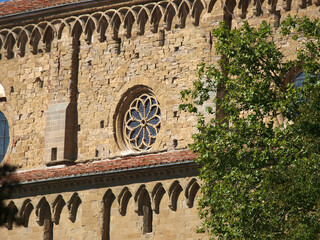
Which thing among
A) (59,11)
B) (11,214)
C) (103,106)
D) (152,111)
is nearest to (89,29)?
(59,11)

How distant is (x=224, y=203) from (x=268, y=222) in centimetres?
137

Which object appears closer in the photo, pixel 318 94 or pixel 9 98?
pixel 318 94

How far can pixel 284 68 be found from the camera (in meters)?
31.5

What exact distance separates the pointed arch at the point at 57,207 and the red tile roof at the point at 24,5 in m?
6.72

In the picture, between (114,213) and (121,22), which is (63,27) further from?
(114,213)

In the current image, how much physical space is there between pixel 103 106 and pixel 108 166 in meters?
2.64

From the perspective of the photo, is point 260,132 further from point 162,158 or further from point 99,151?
point 99,151

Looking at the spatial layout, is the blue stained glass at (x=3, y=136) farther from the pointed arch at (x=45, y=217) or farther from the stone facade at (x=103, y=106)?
the pointed arch at (x=45, y=217)

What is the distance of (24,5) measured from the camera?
4312cm

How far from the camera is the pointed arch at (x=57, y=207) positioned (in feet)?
130

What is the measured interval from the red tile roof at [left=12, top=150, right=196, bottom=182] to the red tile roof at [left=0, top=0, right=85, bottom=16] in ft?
18.4

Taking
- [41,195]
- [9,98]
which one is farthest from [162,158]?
[9,98]

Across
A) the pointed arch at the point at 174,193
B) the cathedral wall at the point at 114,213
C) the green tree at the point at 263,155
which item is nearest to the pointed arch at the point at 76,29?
the cathedral wall at the point at 114,213

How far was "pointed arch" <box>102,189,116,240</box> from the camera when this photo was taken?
38.8 meters
